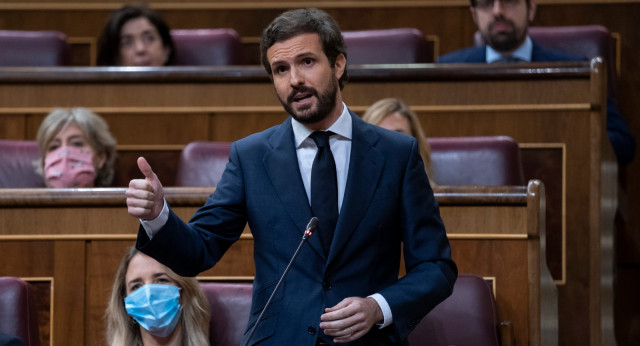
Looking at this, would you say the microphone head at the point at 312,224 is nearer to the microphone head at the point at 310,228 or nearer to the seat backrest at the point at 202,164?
the microphone head at the point at 310,228

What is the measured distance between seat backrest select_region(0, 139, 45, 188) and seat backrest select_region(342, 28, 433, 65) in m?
0.48

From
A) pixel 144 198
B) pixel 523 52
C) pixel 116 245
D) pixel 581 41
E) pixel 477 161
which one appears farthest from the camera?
pixel 581 41

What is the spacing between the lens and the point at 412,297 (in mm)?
596

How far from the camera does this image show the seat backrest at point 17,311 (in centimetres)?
79

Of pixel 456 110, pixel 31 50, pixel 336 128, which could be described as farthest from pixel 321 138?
pixel 31 50

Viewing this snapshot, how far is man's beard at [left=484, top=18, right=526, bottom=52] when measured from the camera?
130 centimetres

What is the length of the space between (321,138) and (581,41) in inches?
35.0

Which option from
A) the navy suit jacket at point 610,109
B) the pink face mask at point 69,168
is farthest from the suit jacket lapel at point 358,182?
the navy suit jacket at point 610,109

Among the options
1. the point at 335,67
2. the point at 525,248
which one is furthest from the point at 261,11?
the point at 335,67

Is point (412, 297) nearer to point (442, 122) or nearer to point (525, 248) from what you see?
point (525, 248)

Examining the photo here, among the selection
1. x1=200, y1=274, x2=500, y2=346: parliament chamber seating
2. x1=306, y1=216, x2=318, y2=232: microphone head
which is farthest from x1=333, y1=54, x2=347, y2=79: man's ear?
x1=200, y1=274, x2=500, y2=346: parliament chamber seating

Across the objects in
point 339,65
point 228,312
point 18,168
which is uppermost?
point 339,65

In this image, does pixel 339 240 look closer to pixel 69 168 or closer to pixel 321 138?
pixel 321 138

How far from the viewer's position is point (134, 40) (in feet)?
4.64
